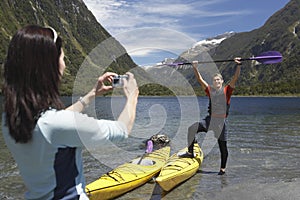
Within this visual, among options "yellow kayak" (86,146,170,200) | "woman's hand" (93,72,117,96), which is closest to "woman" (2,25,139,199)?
"woman's hand" (93,72,117,96)

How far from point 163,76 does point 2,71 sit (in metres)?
10.1

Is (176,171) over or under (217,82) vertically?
under

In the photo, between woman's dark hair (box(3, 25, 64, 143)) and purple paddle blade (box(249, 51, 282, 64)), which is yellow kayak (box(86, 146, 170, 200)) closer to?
purple paddle blade (box(249, 51, 282, 64))

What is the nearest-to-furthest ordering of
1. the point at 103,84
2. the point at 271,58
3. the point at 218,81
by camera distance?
1. the point at 103,84
2. the point at 218,81
3. the point at 271,58

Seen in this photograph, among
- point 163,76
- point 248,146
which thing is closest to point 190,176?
point 163,76

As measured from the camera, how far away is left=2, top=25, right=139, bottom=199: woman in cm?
225

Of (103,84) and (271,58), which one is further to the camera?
(271,58)

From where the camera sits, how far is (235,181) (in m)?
11.2

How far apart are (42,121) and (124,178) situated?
809 centimetres

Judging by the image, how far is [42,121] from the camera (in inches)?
87.7

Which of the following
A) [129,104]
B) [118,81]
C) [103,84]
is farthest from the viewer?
[103,84]

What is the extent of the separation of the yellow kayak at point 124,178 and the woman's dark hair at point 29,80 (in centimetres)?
658

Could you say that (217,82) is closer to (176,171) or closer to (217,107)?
(217,107)

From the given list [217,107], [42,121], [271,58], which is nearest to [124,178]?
[217,107]
